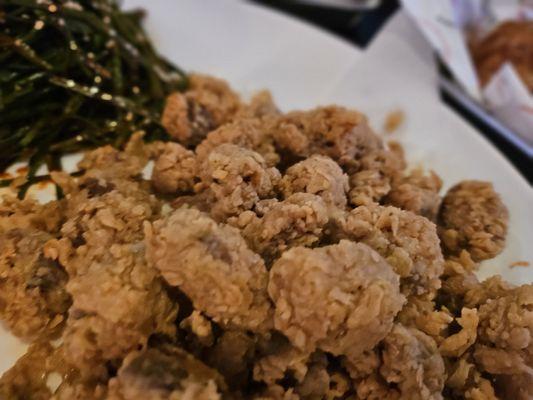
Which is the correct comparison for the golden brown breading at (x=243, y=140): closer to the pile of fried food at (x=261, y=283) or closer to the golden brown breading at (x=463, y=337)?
the pile of fried food at (x=261, y=283)

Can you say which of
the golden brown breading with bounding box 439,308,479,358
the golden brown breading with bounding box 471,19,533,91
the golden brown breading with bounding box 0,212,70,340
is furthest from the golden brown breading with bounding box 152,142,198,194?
the golden brown breading with bounding box 471,19,533,91

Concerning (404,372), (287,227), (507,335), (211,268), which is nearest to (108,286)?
(211,268)

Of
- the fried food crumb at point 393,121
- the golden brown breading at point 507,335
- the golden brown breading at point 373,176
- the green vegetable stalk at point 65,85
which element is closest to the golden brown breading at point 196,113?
the green vegetable stalk at point 65,85

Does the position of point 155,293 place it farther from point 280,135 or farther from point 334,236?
point 280,135

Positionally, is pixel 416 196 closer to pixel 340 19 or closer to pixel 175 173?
pixel 175 173

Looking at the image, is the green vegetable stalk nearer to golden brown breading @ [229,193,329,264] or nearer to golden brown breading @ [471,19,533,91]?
golden brown breading @ [229,193,329,264]
